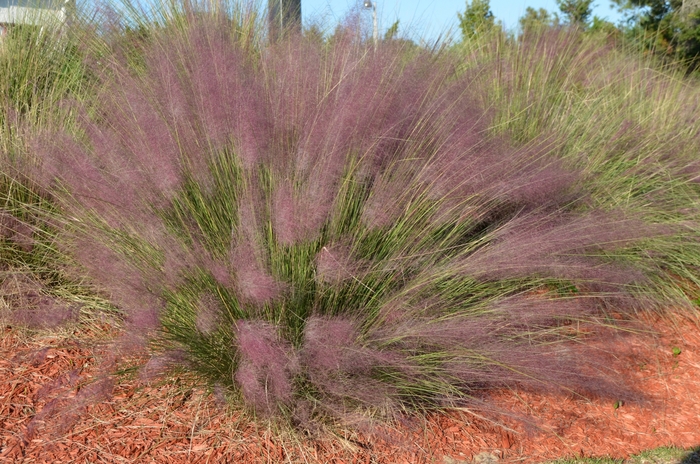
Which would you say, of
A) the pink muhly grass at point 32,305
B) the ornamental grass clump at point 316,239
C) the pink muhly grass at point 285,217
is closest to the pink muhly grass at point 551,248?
the ornamental grass clump at point 316,239

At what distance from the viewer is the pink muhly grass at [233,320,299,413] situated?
2488mm

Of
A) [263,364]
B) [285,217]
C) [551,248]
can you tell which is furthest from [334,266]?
[551,248]

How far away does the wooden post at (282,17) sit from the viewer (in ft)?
16.6

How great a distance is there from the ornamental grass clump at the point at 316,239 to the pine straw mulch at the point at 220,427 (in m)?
0.13

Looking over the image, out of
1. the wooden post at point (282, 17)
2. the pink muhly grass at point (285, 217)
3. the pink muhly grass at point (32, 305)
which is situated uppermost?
the wooden post at point (282, 17)

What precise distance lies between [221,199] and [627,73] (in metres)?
4.25

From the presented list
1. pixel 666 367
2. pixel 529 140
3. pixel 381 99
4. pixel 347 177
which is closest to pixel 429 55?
pixel 529 140

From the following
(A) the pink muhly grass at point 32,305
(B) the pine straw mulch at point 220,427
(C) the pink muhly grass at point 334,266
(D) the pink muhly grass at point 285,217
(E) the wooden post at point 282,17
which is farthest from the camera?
(E) the wooden post at point 282,17

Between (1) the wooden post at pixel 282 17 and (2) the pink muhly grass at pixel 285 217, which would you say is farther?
(1) the wooden post at pixel 282 17

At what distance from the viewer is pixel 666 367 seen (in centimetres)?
386

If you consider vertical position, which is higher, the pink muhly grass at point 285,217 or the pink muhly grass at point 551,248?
the pink muhly grass at point 285,217

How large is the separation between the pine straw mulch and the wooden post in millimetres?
2674

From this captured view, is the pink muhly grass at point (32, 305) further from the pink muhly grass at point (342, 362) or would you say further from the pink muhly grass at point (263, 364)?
the pink muhly grass at point (342, 362)

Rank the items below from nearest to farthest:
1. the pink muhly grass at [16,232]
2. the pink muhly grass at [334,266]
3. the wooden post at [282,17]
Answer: the pink muhly grass at [334,266], the pink muhly grass at [16,232], the wooden post at [282,17]
